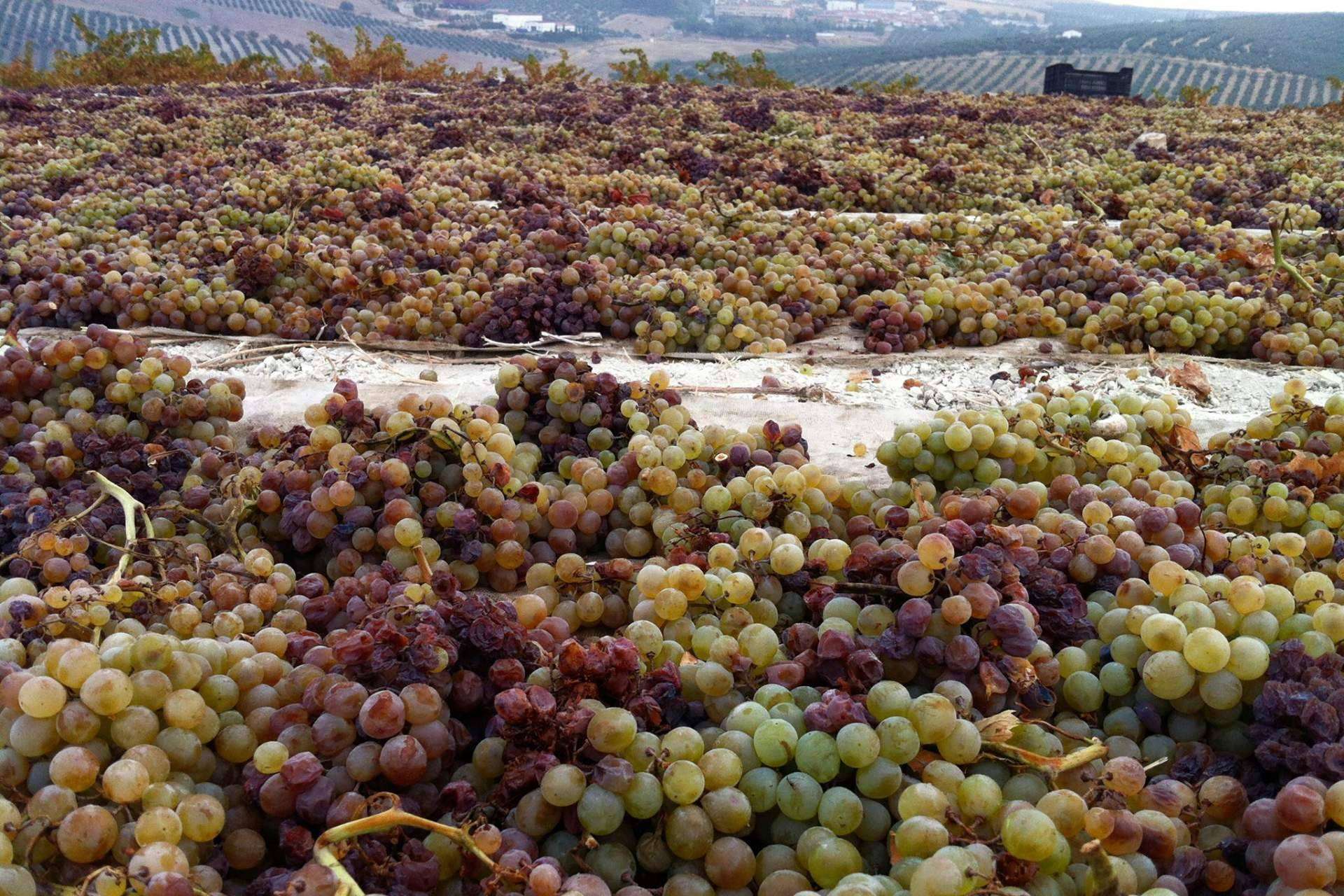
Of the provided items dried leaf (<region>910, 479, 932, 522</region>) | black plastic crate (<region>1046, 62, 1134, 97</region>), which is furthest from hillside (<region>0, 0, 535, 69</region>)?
dried leaf (<region>910, 479, 932, 522</region>)

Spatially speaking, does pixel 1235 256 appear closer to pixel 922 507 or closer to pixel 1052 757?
pixel 922 507

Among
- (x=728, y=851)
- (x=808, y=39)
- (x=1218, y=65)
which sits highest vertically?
(x=808, y=39)

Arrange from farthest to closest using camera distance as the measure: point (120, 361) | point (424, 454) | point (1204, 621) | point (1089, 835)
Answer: point (120, 361)
point (424, 454)
point (1204, 621)
point (1089, 835)

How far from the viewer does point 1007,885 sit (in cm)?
101

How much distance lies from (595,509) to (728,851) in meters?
1.08

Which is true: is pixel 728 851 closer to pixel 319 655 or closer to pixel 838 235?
pixel 319 655

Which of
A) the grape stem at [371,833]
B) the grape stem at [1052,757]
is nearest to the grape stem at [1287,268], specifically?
the grape stem at [1052,757]

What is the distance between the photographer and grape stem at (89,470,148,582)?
75.4 inches

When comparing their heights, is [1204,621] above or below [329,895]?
above

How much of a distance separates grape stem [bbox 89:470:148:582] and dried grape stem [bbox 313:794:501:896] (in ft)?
3.48

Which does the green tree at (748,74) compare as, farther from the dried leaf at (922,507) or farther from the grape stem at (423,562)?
the grape stem at (423,562)

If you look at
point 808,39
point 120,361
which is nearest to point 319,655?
point 120,361

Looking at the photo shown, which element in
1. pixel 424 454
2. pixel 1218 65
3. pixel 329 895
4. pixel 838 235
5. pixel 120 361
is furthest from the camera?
pixel 1218 65

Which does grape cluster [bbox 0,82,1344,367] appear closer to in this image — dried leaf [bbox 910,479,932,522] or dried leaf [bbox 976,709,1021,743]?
dried leaf [bbox 910,479,932,522]
